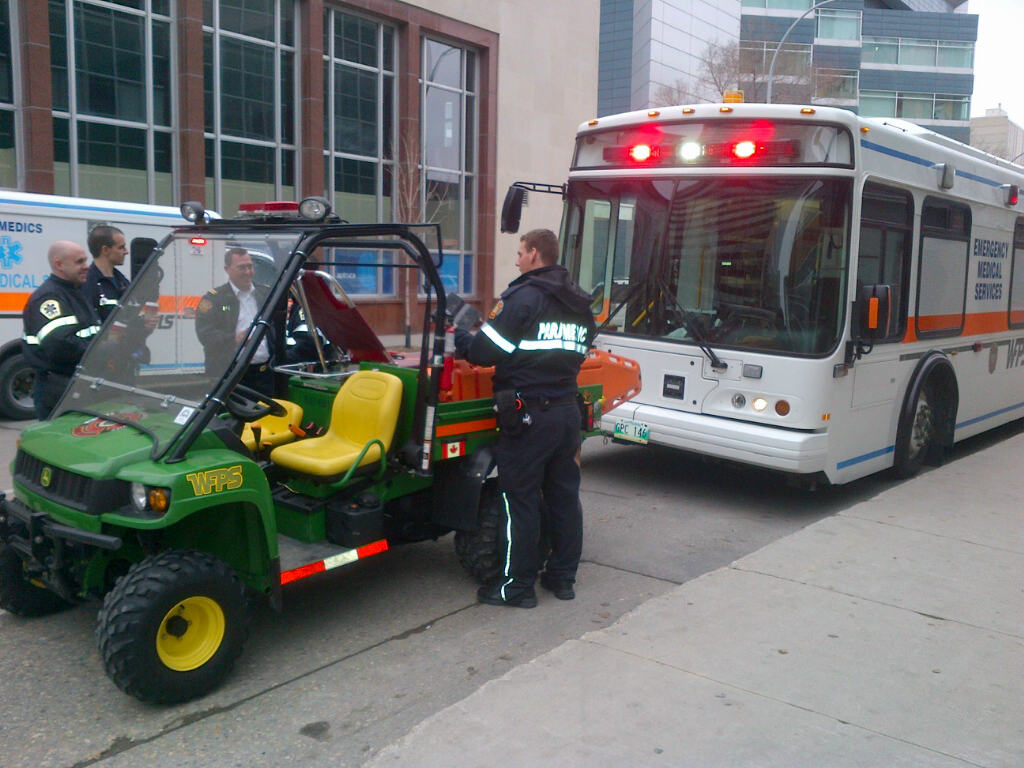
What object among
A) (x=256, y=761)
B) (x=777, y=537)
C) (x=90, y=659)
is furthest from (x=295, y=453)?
(x=777, y=537)

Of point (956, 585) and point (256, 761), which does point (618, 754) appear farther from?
point (956, 585)

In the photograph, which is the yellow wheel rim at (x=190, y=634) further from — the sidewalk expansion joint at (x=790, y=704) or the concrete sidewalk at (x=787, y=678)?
the sidewalk expansion joint at (x=790, y=704)

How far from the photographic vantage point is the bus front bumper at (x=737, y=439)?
667cm

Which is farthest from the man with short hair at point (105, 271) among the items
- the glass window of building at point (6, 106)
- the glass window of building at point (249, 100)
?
the glass window of building at point (249, 100)

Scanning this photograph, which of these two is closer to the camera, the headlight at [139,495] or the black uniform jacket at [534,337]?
the headlight at [139,495]

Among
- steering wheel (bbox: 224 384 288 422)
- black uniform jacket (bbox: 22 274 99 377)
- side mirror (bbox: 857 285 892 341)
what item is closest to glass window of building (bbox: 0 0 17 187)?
black uniform jacket (bbox: 22 274 99 377)

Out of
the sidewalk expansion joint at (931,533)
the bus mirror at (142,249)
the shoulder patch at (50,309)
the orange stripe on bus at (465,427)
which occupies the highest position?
the bus mirror at (142,249)

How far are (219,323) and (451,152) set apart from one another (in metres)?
19.3

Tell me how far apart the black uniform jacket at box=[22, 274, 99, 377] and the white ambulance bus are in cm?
382

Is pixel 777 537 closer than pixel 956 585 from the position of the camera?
No

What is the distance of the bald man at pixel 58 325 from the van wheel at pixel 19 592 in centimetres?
113

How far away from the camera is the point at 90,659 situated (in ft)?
13.9

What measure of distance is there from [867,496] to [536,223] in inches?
728

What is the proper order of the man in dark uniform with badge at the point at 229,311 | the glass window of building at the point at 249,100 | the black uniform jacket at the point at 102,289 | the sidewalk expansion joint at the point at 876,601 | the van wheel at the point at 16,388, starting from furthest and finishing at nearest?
1. the glass window of building at the point at 249,100
2. the van wheel at the point at 16,388
3. the black uniform jacket at the point at 102,289
4. the sidewalk expansion joint at the point at 876,601
5. the man in dark uniform with badge at the point at 229,311
